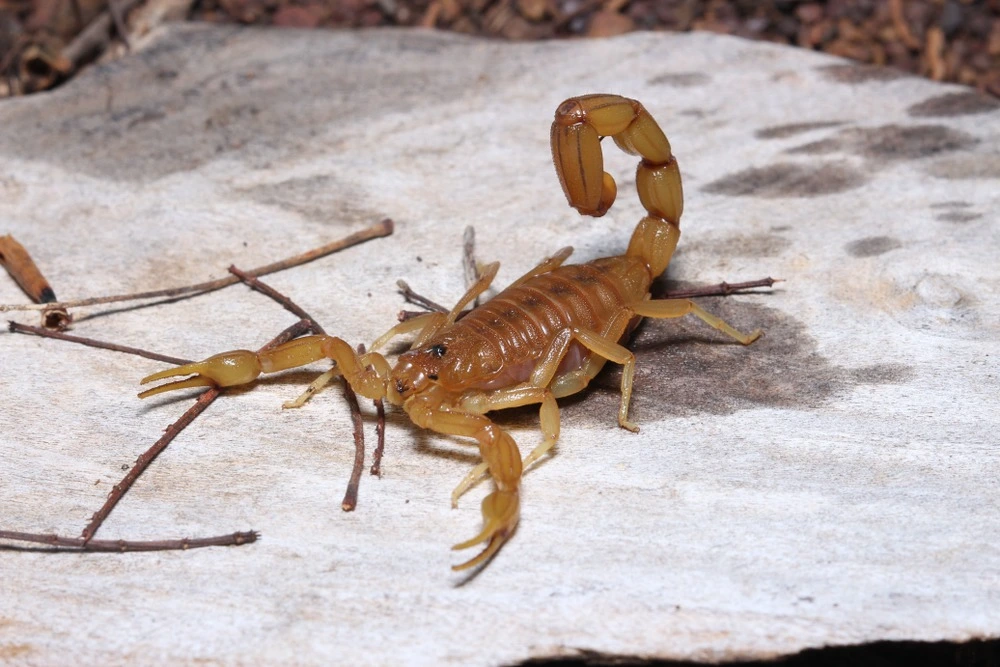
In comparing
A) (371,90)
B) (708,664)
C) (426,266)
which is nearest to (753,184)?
(426,266)

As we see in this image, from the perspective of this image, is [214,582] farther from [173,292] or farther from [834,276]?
[834,276]

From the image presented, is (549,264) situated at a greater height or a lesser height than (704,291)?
greater

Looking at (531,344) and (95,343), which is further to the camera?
(95,343)

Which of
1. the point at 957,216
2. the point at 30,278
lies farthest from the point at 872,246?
the point at 30,278

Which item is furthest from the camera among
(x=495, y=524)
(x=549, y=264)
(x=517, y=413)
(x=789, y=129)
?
(x=789, y=129)

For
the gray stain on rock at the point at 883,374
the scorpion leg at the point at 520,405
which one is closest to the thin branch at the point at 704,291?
the gray stain on rock at the point at 883,374

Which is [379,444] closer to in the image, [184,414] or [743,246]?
[184,414]
